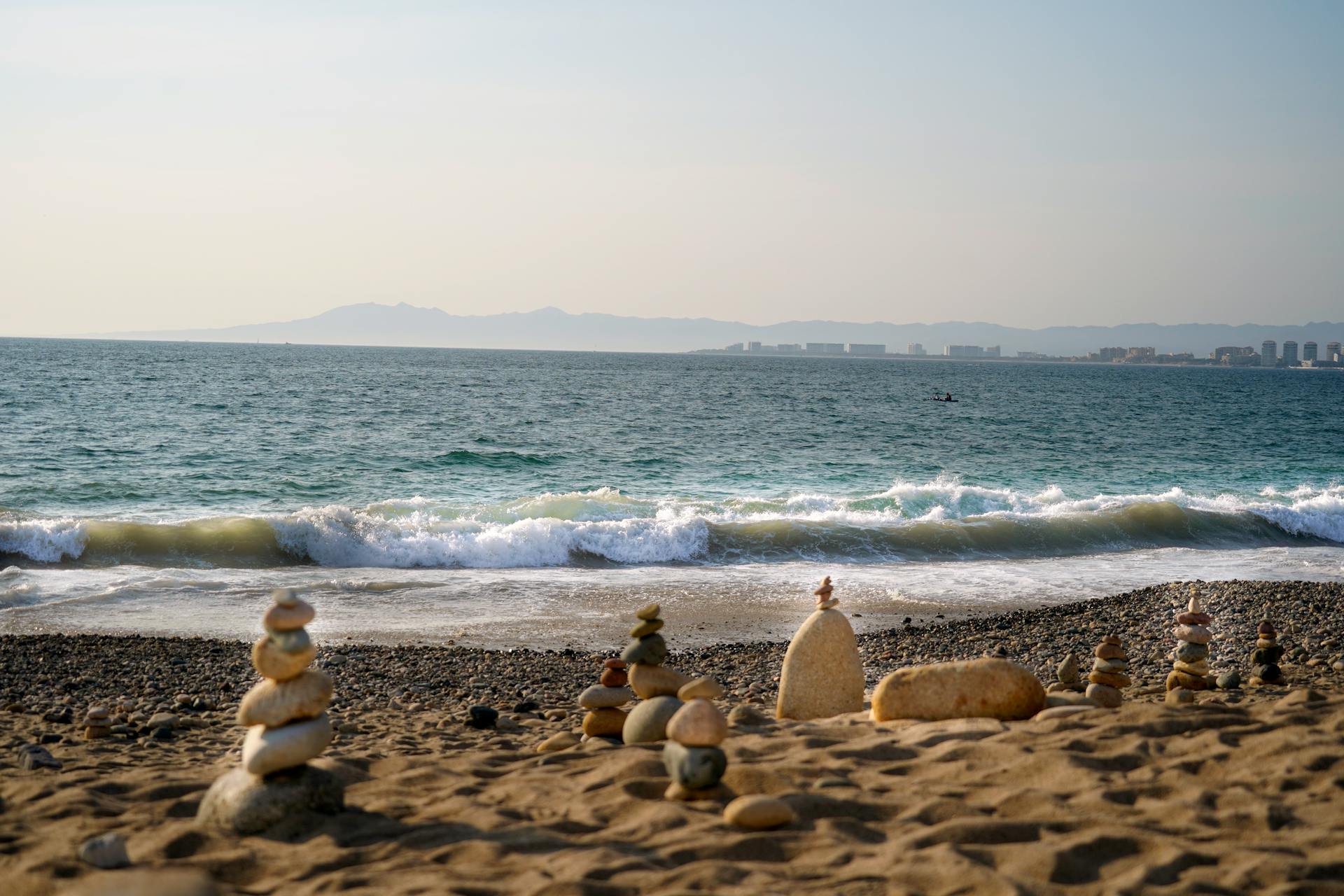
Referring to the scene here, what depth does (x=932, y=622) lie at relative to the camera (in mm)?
13258

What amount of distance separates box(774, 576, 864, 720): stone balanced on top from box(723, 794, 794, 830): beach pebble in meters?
2.81

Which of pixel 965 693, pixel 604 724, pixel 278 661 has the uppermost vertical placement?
pixel 278 661

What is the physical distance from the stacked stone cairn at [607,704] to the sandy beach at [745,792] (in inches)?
17.1

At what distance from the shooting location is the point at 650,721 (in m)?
6.48

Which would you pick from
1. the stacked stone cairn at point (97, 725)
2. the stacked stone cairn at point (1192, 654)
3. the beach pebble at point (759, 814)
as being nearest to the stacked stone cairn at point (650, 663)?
the beach pebble at point (759, 814)

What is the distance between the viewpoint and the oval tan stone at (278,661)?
495 centimetres

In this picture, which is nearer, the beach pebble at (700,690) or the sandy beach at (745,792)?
the sandy beach at (745,792)

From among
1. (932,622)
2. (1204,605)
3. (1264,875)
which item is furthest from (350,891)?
(1204,605)

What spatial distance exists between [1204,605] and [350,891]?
13.0 metres

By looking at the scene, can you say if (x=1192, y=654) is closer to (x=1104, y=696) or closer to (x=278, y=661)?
(x=1104, y=696)

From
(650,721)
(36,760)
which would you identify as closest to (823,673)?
(650,721)

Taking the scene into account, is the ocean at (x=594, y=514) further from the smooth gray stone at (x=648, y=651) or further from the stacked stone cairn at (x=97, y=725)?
the smooth gray stone at (x=648, y=651)

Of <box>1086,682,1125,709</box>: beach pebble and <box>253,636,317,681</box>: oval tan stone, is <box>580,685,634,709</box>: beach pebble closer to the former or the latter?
<box>253,636,317,681</box>: oval tan stone

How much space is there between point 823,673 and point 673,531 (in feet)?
41.0
